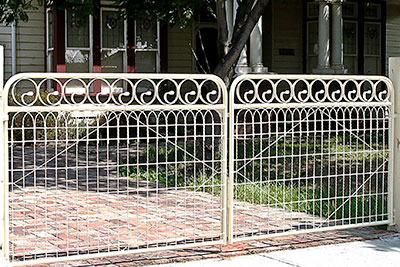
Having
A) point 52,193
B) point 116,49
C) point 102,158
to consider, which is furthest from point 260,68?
point 52,193

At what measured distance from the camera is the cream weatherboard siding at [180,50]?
17422mm

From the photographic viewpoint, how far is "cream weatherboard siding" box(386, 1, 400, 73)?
2223 centimetres

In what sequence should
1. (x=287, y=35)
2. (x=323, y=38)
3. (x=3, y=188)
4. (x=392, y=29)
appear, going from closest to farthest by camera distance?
(x=3, y=188) < (x=323, y=38) < (x=287, y=35) < (x=392, y=29)

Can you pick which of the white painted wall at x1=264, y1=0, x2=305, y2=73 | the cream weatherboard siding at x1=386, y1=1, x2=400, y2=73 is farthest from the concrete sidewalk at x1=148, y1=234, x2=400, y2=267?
the cream weatherboard siding at x1=386, y1=1, x2=400, y2=73

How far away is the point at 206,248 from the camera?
229 inches

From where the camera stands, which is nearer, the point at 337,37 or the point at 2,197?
the point at 2,197

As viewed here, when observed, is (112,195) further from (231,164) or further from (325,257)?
(325,257)

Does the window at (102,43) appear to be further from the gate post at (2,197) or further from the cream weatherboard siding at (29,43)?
the gate post at (2,197)

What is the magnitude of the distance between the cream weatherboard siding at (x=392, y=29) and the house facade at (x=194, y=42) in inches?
4.4

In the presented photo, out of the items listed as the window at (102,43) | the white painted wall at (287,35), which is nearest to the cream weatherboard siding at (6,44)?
the window at (102,43)

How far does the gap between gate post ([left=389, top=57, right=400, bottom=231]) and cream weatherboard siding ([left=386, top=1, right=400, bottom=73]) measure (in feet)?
53.7

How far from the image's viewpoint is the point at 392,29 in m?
22.4

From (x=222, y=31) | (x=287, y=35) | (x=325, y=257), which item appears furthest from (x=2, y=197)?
(x=287, y=35)

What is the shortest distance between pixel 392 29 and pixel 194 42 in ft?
26.3
